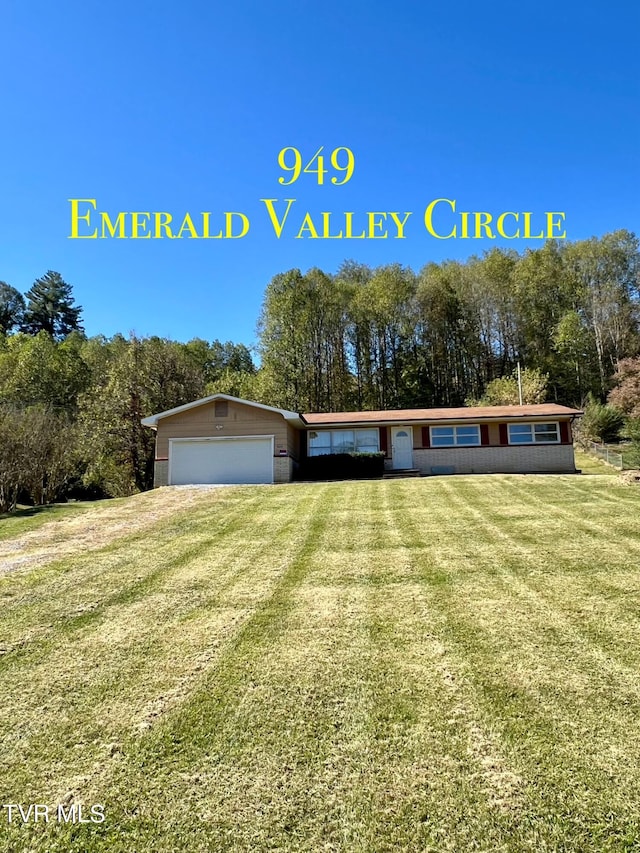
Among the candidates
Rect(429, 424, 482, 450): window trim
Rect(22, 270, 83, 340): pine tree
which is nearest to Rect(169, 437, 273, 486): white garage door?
Rect(429, 424, 482, 450): window trim

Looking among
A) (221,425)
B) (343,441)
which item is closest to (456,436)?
(343,441)

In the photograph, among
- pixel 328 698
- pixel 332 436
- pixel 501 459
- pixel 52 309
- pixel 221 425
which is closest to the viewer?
pixel 328 698

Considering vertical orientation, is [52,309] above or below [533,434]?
above

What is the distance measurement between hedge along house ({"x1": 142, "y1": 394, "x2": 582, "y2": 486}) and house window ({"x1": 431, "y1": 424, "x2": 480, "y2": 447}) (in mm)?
40

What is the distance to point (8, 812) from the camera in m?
2.49

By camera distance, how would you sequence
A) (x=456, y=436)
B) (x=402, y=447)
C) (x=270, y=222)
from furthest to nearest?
(x=402, y=447), (x=456, y=436), (x=270, y=222)

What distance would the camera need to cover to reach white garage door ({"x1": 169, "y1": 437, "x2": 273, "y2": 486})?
58.7 ft

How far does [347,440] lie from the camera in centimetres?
2014

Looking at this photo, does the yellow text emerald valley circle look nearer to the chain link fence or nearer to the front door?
the front door

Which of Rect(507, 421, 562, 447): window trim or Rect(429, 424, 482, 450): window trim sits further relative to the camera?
Rect(429, 424, 482, 450): window trim

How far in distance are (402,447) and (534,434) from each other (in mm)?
5338

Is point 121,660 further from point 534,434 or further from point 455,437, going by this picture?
point 534,434

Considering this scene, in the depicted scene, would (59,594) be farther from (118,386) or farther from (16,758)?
(118,386)

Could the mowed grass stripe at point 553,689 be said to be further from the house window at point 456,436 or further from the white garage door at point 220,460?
the house window at point 456,436
